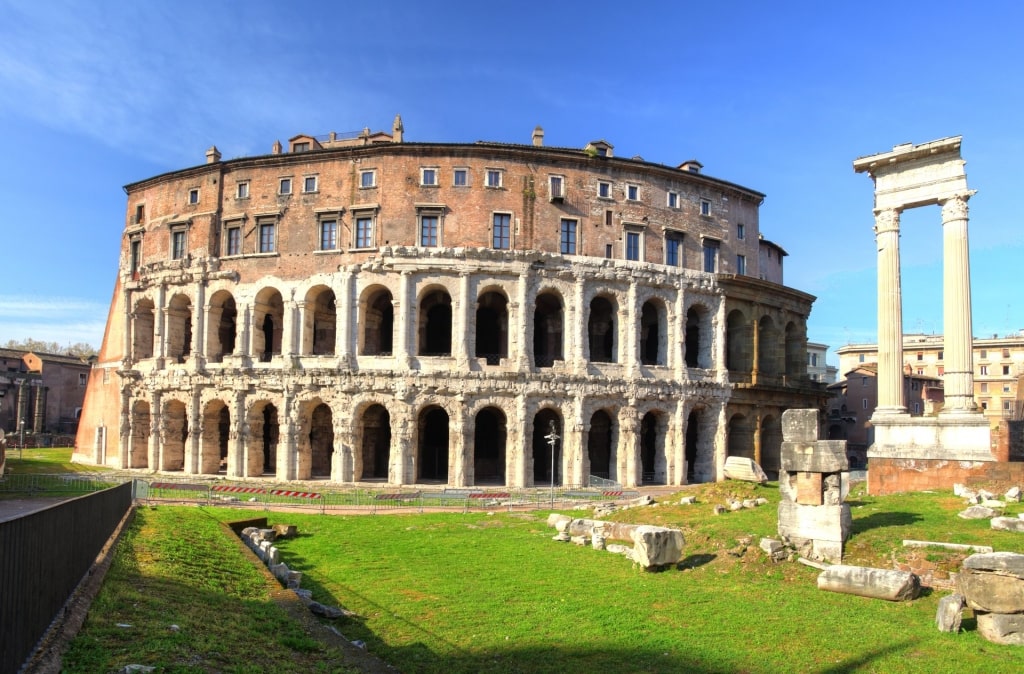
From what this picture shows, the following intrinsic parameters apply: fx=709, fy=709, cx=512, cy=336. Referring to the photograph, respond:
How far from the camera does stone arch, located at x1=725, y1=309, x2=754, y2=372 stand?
134 feet

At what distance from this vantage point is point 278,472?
35.6 meters

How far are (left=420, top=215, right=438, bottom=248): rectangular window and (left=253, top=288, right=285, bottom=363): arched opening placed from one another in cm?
827

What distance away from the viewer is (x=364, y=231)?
1409 inches

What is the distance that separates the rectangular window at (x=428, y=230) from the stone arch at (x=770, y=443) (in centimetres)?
2233

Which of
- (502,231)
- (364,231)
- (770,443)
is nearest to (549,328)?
(502,231)

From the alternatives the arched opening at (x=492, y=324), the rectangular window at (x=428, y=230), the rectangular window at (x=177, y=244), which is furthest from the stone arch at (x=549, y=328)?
the rectangular window at (x=177, y=244)

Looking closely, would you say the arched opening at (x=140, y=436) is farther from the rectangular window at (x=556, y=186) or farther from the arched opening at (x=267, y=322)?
the rectangular window at (x=556, y=186)

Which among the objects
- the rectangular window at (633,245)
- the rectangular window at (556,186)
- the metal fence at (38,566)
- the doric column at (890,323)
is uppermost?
the rectangular window at (556,186)

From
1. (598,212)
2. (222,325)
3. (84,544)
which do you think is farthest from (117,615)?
(222,325)

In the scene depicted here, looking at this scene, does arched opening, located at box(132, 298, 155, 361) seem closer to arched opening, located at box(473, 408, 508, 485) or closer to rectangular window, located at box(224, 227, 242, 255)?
rectangular window, located at box(224, 227, 242, 255)

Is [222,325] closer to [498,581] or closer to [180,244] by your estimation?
[180,244]

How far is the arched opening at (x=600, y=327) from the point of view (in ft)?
131

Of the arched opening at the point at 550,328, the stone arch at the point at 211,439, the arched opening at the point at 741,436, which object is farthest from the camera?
the arched opening at the point at 741,436

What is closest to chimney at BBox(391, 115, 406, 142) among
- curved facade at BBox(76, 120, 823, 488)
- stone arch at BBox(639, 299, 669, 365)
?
curved facade at BBox(76, 120, 823, 488)
